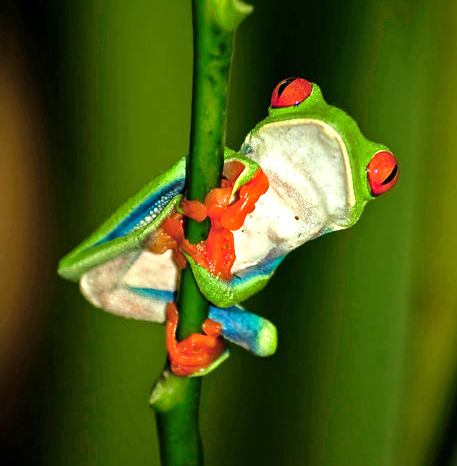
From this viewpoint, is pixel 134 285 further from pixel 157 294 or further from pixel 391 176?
pixel 391 176

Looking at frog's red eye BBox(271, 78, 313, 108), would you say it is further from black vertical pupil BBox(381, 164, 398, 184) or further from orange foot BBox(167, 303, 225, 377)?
orange foot BBox(167, 303, 225, 377)

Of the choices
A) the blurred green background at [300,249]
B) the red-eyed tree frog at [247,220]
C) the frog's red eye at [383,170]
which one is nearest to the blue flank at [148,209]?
the red-eyed tree frog at [247,220]

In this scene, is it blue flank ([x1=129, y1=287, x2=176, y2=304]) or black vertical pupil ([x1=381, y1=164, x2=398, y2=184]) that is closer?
black vertical pupil ([x1=381, y1=164, x2=398, y2=184])

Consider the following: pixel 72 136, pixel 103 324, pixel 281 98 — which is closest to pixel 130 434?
pixel 103 324

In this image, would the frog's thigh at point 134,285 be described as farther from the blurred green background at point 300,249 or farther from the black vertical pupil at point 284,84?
the black vertical pupil at point 284,84

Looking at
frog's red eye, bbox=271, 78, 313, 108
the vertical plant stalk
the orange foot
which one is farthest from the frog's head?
the vertical plant stalk

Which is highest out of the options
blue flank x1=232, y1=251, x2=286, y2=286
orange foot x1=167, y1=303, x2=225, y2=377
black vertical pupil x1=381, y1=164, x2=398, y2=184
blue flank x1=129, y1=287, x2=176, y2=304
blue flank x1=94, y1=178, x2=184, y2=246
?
black vertical pupil x1=381, y1=164, x2=398, y2=184

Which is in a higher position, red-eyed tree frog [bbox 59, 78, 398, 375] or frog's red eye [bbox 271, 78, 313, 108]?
frog's red eye [bbox 271, 78, 313, 108]
